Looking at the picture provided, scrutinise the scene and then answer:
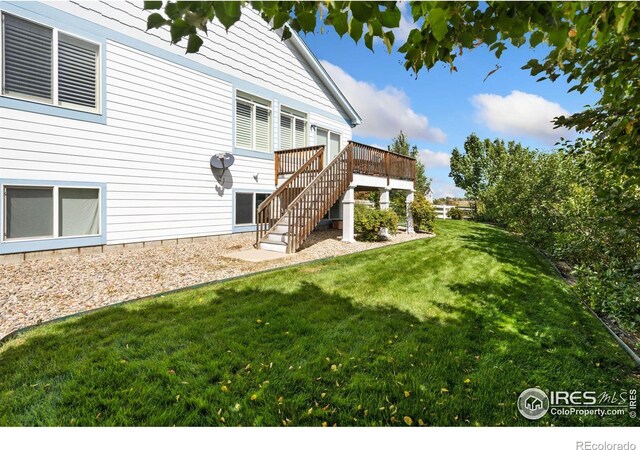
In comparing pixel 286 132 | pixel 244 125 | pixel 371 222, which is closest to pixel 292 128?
pixel 286 132

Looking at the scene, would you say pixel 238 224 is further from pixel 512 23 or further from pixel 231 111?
pixel 512 23

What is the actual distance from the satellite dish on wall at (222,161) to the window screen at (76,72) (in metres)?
3.17

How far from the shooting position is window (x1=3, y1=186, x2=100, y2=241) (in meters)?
6.30

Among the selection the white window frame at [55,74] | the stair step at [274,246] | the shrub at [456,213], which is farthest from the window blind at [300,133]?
the shrub at [456,213]

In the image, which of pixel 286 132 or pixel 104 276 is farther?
pixel 286 132

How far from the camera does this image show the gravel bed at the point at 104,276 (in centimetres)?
417

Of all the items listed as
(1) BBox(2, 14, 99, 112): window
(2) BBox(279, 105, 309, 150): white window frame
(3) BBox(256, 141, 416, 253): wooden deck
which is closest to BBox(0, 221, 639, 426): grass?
(3) BBox(256, 141, 416, 253): wooden deck

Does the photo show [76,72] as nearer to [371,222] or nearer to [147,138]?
[147,138]

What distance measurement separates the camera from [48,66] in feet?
21.7

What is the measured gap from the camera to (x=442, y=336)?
141 inches

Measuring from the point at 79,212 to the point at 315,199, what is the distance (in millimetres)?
5623

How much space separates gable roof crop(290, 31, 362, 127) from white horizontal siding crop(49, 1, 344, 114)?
23 centimetres

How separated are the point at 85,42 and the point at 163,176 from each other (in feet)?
10.8

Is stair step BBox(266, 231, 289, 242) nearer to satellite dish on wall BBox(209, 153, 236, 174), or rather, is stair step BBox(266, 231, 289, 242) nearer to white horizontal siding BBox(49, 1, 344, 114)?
satellite dish on wall BBox(209, 153, 236, 174)
